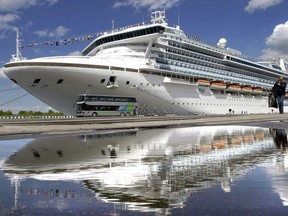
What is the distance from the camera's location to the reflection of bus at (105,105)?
41312mm

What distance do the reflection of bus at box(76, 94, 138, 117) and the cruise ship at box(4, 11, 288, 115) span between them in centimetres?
74

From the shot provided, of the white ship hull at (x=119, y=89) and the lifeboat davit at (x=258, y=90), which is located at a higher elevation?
the lifeboat davit at (x=258, y=90)

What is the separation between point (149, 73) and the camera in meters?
45.6

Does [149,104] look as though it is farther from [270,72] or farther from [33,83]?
[270,72]

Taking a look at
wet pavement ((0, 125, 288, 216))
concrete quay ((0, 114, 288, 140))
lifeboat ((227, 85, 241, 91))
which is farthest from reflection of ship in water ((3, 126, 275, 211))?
lifeboat ((227, 85, 241, 91))

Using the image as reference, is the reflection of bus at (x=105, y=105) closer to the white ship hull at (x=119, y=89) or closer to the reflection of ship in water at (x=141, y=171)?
the white ship hull at (x=119, y=89)

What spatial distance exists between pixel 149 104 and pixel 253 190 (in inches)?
1668

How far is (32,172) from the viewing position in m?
6.12

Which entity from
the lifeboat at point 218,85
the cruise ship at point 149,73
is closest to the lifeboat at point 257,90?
the cruise ship at point 149,73

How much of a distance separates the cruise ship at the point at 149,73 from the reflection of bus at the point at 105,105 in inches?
29.2

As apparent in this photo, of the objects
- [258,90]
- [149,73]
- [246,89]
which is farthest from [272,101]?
[258,90]

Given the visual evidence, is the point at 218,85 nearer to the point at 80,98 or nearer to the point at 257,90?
the point at 257,90

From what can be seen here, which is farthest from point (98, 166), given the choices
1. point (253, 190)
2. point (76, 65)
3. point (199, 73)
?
point (199, 73)

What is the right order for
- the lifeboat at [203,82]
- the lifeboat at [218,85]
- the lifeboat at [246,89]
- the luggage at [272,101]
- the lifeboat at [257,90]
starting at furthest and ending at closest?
the lifeboat at [257,90]
the lifeboat at [246,89]
the lifeboat at [218,85]
the lifeboat at [203,82]
the luggage at [272,101]
